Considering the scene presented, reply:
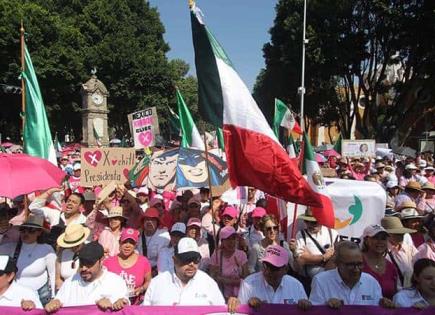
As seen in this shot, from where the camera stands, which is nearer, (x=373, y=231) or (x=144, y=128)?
(x=373, y=231)

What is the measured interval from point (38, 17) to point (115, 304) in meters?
38.2

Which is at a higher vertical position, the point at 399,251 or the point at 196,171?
the point at 196,171

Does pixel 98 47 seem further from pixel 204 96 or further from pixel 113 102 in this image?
pixel 204 96

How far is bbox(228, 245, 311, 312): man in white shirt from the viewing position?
408 centimetres

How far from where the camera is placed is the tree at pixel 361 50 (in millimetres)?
25500

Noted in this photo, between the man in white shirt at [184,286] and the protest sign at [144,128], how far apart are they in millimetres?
6621

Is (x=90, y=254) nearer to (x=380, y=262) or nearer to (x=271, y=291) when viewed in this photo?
(x=271, y=291)

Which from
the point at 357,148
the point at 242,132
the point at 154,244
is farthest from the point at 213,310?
the point at 357,148

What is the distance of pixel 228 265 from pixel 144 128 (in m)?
6.08

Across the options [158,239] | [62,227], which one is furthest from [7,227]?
[158,239]

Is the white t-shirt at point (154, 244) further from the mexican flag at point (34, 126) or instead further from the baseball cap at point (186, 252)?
the mexican flag at point (34, 126)

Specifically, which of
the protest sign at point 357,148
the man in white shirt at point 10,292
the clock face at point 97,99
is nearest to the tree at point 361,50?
the protest sign at point 357,148

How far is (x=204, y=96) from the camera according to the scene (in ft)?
15.7

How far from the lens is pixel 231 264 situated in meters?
5.13
